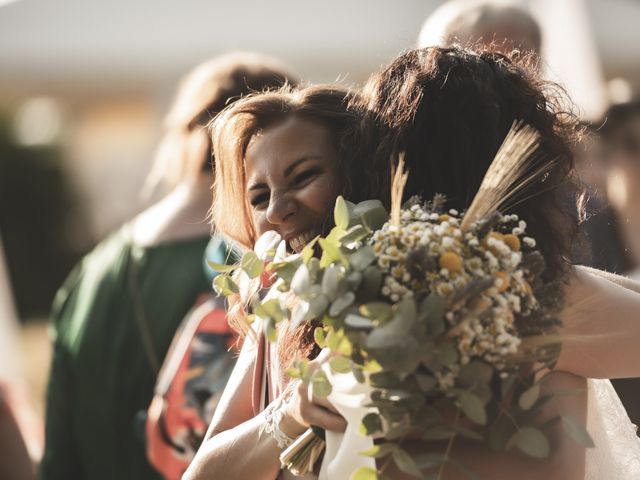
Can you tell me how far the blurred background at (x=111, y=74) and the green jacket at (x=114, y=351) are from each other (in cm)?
103

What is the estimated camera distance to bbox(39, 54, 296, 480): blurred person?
3820 millimetres

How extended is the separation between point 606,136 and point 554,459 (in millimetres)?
2037

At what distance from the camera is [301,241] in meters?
2.02

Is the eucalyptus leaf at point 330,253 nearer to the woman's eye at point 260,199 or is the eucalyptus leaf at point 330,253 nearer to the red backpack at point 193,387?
the woman's eye at point 260,199

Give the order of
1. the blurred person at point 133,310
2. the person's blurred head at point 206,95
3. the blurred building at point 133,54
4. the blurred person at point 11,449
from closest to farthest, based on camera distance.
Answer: the blurred person at point 11,449
the person's blurred head at point 206,95
the blurred person at point 133,310
the blurred building at point 133,54

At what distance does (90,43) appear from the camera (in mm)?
9984

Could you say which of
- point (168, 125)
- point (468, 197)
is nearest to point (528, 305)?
point (468, 197)

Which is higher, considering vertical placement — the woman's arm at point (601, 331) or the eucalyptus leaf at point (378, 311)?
the eucalyptus leaf at point (378, 311)

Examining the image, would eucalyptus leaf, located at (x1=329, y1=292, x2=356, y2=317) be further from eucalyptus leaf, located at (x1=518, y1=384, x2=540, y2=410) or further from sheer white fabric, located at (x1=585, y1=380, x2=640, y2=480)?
sheer white fabric, located at (x1=585, y1=380, x2=640, y2=480)

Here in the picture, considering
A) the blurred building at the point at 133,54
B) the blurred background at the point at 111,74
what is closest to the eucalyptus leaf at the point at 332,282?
the blurred background at the point at 111,74

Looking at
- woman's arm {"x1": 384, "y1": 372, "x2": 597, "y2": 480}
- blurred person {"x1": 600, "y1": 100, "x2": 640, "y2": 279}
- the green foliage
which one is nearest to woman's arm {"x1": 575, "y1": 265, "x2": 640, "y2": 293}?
woman's arm {"x1": 384, "y1": 372, "x2": 597, "y2": 480}

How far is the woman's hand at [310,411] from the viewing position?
1812mm

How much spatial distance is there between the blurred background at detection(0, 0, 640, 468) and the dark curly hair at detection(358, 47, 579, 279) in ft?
6.63

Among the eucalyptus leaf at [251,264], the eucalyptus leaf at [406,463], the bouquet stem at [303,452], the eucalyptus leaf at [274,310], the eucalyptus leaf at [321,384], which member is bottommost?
the bouquet stem at [303,452]
